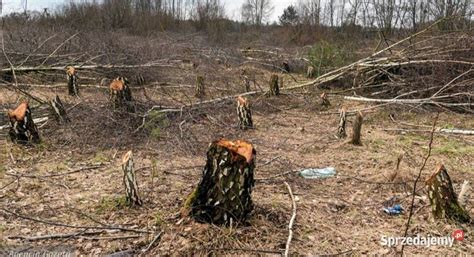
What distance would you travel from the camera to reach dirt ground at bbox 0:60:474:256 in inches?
99.7

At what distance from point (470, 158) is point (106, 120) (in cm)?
438

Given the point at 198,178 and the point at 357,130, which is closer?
the point at 198,178

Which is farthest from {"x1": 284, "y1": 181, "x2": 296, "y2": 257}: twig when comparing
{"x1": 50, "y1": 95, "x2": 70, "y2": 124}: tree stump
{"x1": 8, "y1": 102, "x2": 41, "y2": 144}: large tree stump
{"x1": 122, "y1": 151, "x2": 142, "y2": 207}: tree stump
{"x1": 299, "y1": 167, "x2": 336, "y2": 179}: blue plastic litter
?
{"x1": 50, "y1": 95, "x2": 70, "y2": 124}: tree stump

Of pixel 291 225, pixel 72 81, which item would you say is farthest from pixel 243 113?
pixel 72 81

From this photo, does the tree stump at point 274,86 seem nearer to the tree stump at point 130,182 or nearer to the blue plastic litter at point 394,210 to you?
the blue plastic litter at point 394,210

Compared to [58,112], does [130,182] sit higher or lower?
lower

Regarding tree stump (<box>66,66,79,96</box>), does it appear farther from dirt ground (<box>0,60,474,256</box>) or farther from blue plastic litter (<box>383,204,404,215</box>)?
blue plastic litter (<box>383,204,404,215</box>)

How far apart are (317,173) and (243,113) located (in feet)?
6.96

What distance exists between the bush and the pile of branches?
177 cm

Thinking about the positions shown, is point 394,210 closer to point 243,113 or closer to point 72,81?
point 243,113

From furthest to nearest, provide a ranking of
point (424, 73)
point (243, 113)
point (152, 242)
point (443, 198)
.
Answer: point (424, 73), point (243, 113), point (443, 198), point (152, 242)

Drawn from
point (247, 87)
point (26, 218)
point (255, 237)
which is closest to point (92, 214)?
point (26, 218)

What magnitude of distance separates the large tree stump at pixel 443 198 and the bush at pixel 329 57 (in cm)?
729

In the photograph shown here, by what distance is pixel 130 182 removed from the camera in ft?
9.59
